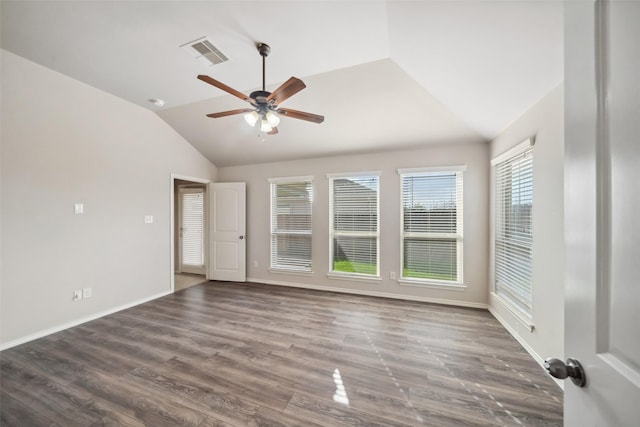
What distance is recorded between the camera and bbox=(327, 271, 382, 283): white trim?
3990 mm

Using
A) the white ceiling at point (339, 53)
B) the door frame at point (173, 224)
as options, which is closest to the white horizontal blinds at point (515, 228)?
the white ceiling at point (339, 53)

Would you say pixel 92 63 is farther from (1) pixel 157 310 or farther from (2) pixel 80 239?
(1) pixel 157 310

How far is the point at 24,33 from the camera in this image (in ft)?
7.28

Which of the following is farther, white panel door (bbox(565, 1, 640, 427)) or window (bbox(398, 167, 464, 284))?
window (bbox(398, 167, 464, 284))

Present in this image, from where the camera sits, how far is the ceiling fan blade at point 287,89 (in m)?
1.75

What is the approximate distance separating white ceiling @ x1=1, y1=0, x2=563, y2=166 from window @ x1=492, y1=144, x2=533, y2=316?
21.4 inches

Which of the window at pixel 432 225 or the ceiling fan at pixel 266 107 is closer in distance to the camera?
the ceiling fan at pixel 266 107

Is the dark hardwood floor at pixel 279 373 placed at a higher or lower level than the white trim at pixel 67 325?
lower

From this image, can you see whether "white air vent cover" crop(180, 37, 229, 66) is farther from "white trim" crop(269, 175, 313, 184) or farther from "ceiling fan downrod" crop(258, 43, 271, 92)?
"white trim" crop(269, 175, 313, 184)

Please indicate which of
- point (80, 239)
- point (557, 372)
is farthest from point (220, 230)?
point (557, 372)

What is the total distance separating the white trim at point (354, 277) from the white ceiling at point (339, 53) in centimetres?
224

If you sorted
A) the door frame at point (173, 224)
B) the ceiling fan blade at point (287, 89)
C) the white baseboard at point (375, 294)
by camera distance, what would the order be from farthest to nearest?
the door frame at point (173, 224)
the white baseboard at point (375, 294)
the ceiling fan blade at point (287, 89)

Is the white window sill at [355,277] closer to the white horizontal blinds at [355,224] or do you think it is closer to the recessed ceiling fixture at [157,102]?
the white horizontal blinds at [355,224]

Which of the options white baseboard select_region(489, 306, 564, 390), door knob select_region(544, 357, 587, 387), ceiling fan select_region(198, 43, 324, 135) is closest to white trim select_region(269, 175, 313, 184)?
ceiling fan select_region(198, 43, 324, 135)
